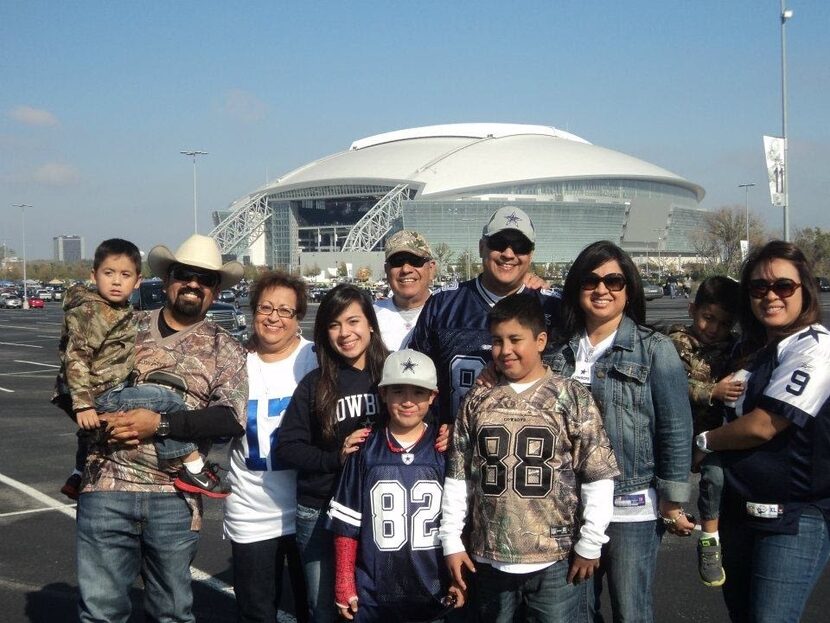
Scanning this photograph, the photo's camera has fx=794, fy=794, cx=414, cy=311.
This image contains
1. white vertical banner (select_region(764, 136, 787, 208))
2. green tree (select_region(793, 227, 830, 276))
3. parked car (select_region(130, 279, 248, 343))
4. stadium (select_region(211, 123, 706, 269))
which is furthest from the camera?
stadium (select_region(211, 123, 706, 269))

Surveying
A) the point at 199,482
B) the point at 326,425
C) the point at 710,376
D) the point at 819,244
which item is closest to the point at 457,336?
the point at 326,425

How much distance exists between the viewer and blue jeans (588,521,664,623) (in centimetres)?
313

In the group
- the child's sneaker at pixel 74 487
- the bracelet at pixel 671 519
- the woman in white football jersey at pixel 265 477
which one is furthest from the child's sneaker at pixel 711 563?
the child's sneaker at pixel 74 487

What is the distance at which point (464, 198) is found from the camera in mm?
100375

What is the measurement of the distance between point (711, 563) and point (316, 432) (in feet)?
5.59

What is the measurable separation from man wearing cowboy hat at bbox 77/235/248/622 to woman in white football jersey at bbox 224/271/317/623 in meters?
0.14

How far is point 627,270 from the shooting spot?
3256mm

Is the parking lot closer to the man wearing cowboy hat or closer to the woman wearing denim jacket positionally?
the man wearing cowboy hat

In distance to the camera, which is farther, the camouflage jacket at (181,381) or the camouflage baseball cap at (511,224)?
the camouflage baseball cap at (511,224)

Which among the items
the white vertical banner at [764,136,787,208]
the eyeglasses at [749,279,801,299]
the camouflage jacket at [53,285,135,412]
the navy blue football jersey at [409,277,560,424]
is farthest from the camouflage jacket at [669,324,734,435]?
the white vertical banner at [764,136,787,208]

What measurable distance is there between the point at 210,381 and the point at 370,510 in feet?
2.94

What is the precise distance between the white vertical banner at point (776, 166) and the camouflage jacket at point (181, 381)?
56.3ft

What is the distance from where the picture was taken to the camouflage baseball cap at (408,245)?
14.1 feet

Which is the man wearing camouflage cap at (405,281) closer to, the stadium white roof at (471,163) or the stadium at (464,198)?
the stadium at (464,198)
